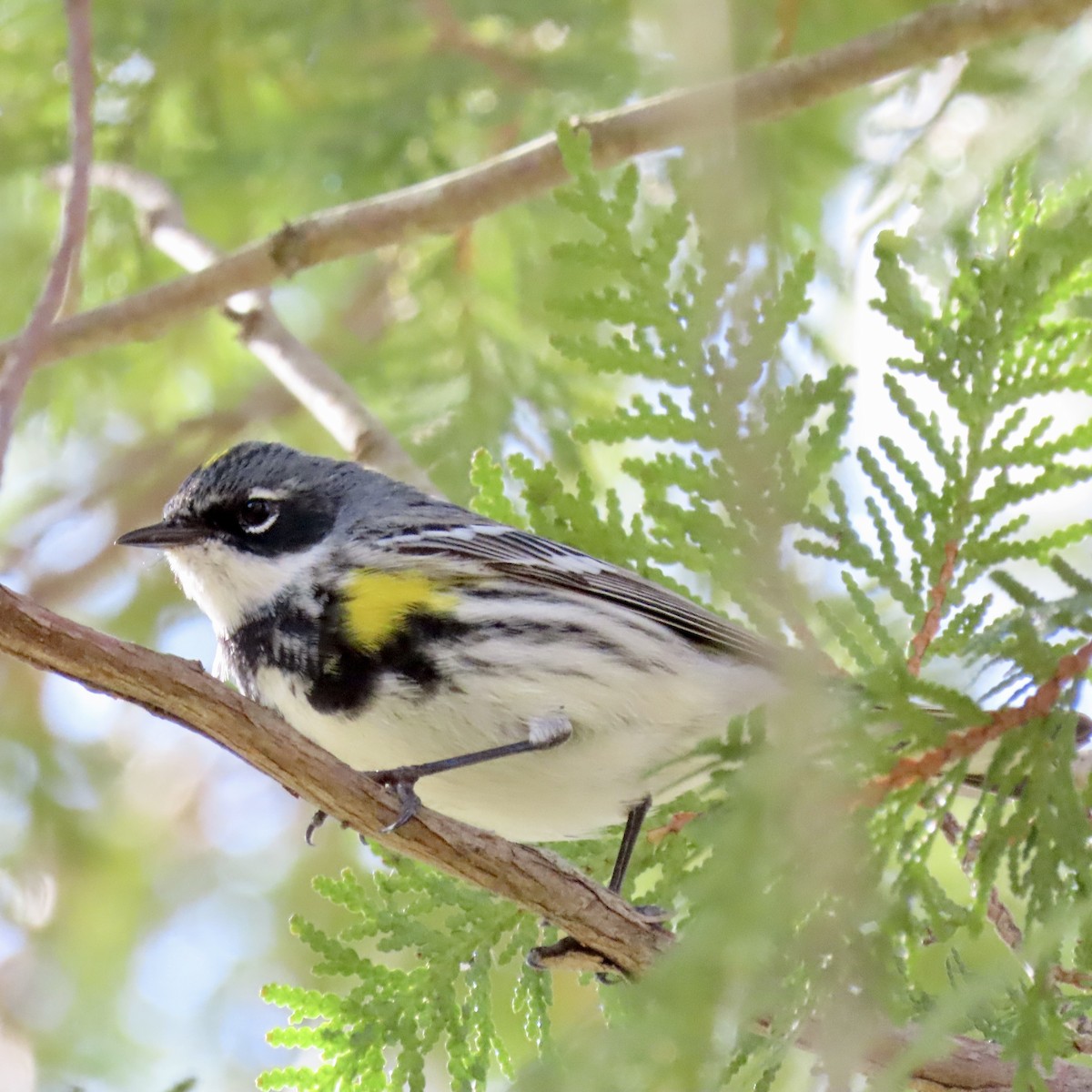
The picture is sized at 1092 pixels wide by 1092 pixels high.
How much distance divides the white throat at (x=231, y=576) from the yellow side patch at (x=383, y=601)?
0.20m

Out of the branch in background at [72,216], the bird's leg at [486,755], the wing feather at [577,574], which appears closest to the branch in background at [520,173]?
the branch in background at [72,216]

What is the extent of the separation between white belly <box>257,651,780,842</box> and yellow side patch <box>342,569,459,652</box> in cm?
13

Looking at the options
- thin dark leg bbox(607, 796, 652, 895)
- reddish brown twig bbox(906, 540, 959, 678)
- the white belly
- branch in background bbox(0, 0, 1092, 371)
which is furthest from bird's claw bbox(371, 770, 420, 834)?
branch in background bbox(0, 0, 1092, 371)

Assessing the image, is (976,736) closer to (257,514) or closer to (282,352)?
(257,514)

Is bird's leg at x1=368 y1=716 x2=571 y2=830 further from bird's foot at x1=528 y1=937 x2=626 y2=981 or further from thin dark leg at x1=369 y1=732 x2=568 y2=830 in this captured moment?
bird's foot at x1=528 y1=937 x2=626 y2=981

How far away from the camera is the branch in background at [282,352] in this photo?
373 cm

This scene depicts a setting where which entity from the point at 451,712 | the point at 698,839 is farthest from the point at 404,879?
the point at 698,839

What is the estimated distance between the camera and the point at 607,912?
2.40 metres

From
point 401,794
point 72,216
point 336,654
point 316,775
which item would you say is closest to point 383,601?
point 336,654

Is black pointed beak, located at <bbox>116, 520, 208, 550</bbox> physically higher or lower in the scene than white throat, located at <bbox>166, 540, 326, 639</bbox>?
higher

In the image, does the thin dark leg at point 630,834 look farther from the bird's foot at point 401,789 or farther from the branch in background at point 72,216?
the branch in background at point 72,216

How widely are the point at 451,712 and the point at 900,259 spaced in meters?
1.20

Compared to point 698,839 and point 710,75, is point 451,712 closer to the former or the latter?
point 698,839

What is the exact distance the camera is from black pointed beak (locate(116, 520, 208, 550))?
3215 millimetres
